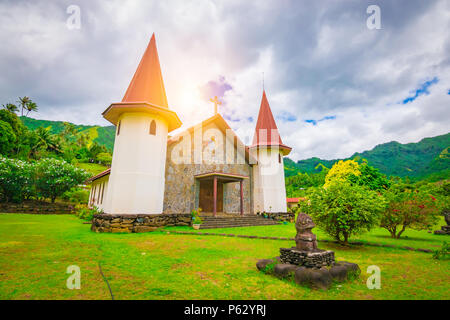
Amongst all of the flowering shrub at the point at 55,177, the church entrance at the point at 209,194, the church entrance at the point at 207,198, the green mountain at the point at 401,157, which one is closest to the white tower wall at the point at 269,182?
the church entrance at the point at 209,194

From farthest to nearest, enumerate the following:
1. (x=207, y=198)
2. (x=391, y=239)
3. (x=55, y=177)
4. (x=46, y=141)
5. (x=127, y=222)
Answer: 1. (x=46, y=141)
2. (x=55, y=177)
3. (x=207, y=198)
4. (x=127, y=222)
5. (x=391, y=239)

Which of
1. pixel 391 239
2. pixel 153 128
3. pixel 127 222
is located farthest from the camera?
pixel 153 128

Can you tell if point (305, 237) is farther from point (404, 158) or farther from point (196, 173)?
point (404, 158)

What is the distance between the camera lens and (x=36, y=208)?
20516 millimetres

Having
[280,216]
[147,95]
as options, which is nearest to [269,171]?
[280,216]

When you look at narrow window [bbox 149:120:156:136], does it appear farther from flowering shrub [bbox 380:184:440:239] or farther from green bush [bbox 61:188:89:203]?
green bush [bbox 61:188:89:203]

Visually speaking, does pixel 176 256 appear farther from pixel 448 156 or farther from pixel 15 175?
pixel 448 156

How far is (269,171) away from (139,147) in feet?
32.1

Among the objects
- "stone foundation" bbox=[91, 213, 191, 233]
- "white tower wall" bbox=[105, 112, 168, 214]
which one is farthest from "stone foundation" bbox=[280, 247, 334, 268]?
"white tower wall" bbox=[105, 112, 168, 214]

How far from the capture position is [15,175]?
20219 millimetres

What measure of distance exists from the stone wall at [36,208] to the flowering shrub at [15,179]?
1.20 meters

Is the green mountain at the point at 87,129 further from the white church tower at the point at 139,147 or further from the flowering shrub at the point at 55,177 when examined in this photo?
the white church tower at the point at 139,147

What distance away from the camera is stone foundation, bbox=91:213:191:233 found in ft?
31.6
